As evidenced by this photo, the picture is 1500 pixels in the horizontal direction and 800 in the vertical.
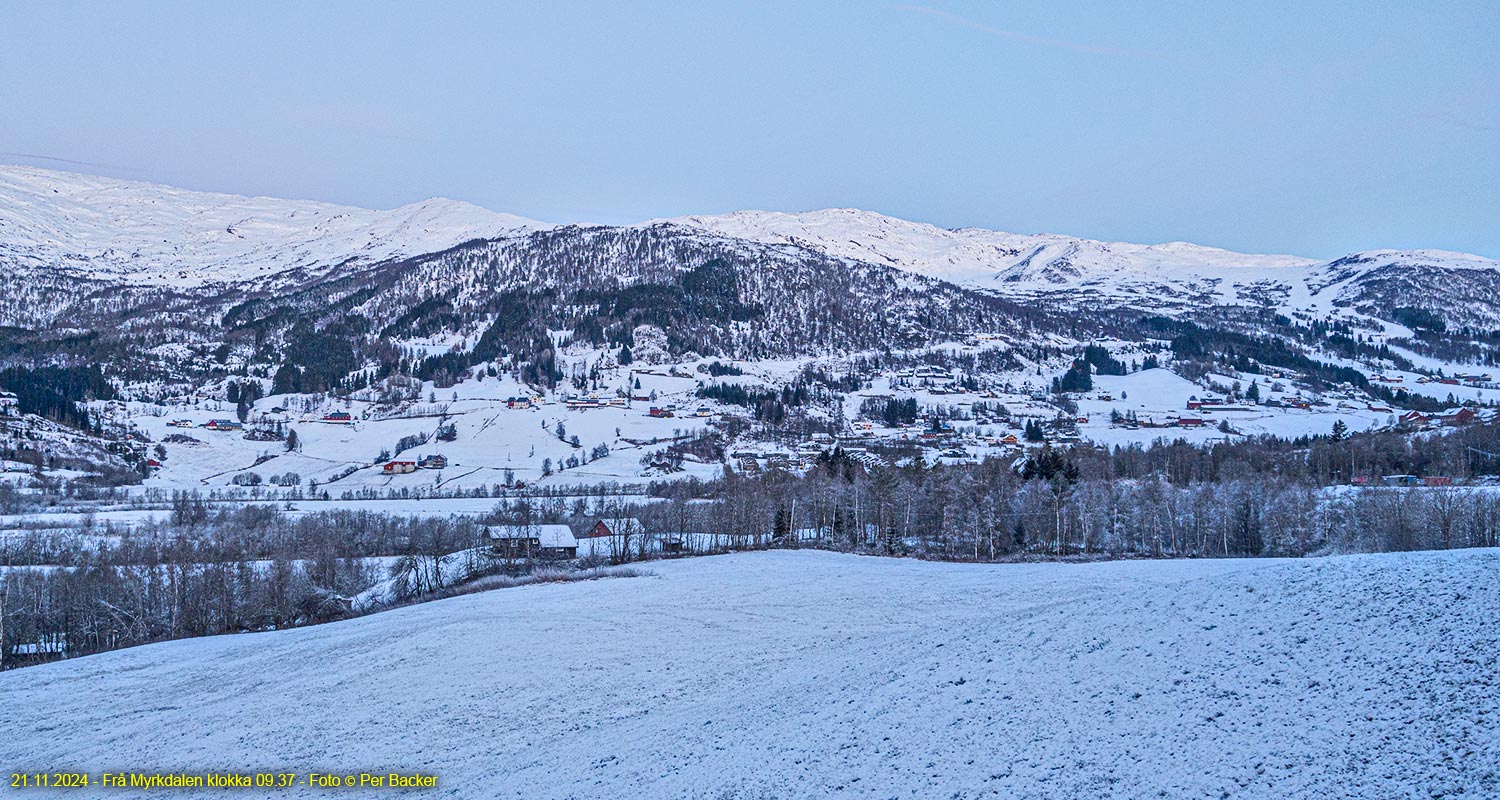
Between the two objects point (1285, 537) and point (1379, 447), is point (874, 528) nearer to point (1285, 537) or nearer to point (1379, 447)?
point (1285, 537)

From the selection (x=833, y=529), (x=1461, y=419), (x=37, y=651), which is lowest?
(x=37, y=651)

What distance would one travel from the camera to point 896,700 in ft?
76.4

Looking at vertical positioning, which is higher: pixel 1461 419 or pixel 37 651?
pixel 1461 419

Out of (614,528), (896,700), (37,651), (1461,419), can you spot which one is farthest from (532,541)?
(1461,419)

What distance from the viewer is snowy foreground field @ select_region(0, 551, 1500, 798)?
1673 cm

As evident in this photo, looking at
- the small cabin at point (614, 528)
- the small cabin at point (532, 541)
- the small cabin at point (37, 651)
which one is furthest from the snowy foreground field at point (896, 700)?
the small cabin at point (614, 528)

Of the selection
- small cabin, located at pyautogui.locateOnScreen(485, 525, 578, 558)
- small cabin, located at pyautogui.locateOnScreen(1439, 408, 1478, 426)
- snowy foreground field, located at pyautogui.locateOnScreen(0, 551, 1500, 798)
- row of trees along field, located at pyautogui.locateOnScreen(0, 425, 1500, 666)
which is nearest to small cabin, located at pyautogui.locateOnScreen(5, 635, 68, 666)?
row of trees along field, located at pyautogui.locateOnScreen(0, 425, 1500, 666)

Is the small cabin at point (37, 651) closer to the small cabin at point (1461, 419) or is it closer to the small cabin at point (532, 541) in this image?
the small cabin at point (532, 541)

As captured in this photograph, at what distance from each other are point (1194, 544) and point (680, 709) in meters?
65.6

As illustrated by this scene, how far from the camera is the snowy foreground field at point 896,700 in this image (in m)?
16.7

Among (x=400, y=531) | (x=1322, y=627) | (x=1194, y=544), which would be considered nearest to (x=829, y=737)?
(x=1322, y=627)

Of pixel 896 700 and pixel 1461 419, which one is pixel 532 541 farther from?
pixel 1461 419

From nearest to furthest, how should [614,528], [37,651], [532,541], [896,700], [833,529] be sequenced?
[896,700] < [37,651] < [532,541] < [614,528] < [833,529]

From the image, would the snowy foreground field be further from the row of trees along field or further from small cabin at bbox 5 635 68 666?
the row of trees along field
